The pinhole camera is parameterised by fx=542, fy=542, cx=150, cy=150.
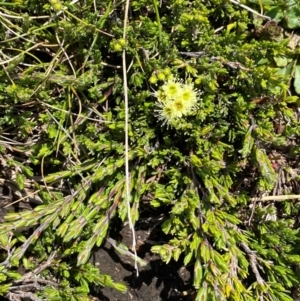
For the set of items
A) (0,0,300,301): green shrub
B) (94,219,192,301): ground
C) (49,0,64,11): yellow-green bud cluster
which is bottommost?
(94,219,192,301): ground

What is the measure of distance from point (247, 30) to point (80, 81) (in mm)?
941

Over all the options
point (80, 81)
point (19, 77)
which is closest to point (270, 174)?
Result: point (80, 81)

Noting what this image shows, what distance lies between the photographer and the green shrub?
104 inches

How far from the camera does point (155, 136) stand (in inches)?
109

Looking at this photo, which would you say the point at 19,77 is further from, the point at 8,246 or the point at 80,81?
the point at 8,246

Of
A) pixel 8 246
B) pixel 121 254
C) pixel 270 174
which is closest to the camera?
pixel 270 174

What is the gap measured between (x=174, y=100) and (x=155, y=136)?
304 mm

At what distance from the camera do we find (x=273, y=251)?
8.92 feet

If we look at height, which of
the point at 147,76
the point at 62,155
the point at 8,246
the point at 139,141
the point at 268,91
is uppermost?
the point at 268,91

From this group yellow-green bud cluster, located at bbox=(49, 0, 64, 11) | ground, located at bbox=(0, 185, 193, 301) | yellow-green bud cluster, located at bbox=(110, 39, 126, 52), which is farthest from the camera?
ground, located at bbox=(0, 185, 193, 301)

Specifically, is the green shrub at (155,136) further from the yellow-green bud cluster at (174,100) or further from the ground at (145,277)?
the ground at (145,277)

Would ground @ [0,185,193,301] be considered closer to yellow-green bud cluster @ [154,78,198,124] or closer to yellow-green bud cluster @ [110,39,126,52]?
yellow-green bud cluster @ [154,78,198,124]

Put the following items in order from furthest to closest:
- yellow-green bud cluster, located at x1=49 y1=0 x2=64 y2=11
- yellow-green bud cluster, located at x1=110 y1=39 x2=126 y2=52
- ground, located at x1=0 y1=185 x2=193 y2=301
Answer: ground, located at x1=0 y1=185 x2=193 y2=301 → yellow-green bud cluster, located at x1=110 y1=39 x2=126 y2=52 → yellow-green bud cluster, located at x1=49 y1=0 x2=64 y2=11

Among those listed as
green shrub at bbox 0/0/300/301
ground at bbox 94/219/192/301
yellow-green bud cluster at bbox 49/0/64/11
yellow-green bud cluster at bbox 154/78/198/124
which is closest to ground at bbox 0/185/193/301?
ground at bbox 94/219/192/301
